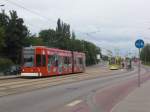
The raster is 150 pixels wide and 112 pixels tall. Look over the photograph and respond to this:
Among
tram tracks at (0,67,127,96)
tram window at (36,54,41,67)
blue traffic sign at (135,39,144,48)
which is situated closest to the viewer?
tram tracks at (0,67,127,96)

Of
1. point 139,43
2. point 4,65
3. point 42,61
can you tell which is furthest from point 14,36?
point 139,43

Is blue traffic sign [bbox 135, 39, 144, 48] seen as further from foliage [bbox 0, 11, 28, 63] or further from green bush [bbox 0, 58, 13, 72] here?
foliage [bbox 0, 11, 28, 63]

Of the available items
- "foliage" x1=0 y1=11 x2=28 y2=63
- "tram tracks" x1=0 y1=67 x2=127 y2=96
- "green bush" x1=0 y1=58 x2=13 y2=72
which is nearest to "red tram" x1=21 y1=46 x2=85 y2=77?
"tram tracks" x1=0 y1=67 x2=127 y2=96

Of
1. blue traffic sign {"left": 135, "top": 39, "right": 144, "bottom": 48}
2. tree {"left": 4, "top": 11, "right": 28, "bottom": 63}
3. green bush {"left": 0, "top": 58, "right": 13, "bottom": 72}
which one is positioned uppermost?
tree {"left": 4, "top": 11, "right": 28, "bottom": 63}

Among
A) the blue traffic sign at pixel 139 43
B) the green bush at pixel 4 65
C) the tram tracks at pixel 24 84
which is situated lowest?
the tram tracks at pixel 24 84

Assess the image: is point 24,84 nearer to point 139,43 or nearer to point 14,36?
point 139,43

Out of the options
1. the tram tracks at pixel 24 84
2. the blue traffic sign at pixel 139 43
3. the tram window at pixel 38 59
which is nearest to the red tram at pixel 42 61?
the tram window at pixel 38 59

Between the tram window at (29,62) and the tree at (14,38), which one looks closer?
the tram window at (29,62)

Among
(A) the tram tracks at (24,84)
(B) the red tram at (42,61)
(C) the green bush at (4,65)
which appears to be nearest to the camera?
(A) the tram tracks at (24,84)

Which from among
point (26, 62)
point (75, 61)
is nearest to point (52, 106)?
point (26, 62)

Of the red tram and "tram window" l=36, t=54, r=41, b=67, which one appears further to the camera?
"tram window" l=36, t=54, r=41, b=67

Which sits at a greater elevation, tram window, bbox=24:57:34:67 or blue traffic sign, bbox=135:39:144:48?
blue traffic sign, bbox=135:39:144:48

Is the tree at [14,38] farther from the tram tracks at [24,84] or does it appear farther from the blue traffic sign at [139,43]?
the blue traffic sign at [139,43]

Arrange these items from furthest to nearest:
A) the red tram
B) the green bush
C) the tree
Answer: the tree
the green bush
the red tram
